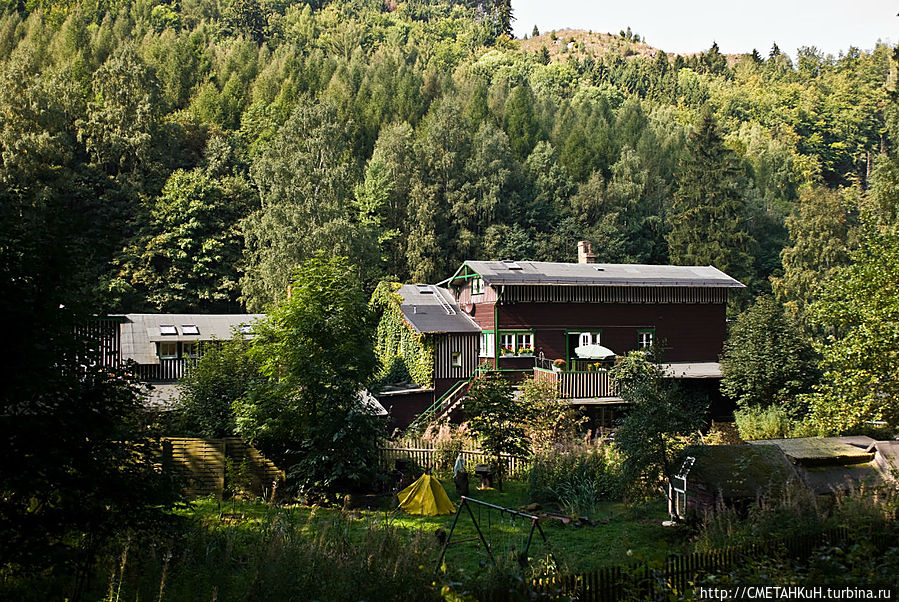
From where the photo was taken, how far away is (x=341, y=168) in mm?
39625

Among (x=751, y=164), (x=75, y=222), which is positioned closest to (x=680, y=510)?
(x=75, y=222)

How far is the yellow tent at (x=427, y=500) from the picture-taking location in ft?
44.5

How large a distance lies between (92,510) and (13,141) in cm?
4156

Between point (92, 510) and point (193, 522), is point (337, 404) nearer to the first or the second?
point (193, 522)

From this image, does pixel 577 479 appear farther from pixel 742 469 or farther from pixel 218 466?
Answer: pixel 218 466

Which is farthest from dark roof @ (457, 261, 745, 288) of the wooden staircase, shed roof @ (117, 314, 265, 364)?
shed roof @ (117, 314, 265, 364)

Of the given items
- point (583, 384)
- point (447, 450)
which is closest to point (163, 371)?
point (447, 450)

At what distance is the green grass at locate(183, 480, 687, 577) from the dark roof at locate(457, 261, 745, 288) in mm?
14392

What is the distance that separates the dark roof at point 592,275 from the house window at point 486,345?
2.51 metres

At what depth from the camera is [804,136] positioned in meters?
86.3

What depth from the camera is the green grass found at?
10150 mm

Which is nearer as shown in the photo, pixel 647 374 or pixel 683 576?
pixel 683 576

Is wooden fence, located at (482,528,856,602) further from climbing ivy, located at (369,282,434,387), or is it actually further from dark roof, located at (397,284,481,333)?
dark roof, located at (397,284,481,333)

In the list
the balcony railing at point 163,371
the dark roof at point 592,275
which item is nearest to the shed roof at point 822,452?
the dark roof at point 592,275
